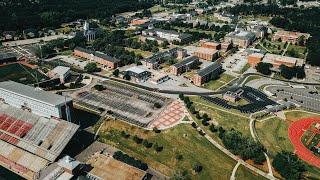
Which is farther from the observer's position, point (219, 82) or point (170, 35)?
point (170, 35)

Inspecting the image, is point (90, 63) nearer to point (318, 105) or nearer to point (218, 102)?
point (218, 102)

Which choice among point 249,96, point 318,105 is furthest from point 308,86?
point 249,96

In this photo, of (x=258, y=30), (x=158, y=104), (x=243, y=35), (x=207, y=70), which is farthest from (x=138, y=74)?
(x=258, y=30)

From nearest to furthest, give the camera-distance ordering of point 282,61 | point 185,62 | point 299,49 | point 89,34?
point 185,62 < point 282,61 < point 299,49 < point 89,34

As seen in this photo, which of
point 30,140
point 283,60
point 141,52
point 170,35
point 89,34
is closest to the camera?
point 30,140

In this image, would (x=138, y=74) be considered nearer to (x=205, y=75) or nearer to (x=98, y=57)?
(x=205, y=75)

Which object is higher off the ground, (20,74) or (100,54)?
(100,54)

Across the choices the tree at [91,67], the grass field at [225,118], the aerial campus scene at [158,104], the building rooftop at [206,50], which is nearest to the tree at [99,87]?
the aerial campus scene at [158,104]
